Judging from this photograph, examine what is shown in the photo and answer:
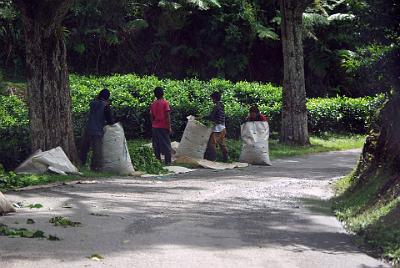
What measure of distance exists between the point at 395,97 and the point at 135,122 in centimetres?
1092

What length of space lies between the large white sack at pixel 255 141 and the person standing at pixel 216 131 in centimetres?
51

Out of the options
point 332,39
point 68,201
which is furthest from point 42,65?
point 332,39

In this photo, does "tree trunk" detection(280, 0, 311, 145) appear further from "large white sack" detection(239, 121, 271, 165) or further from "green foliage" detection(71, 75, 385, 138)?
"large white sack" detection(239, 121, 271, 165)

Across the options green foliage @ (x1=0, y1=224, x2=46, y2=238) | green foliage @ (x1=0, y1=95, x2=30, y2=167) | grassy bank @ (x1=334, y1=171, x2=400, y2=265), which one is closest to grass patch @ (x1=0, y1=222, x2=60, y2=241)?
green foliage @ (x1=0, y1=224, x2=46, y2=238)

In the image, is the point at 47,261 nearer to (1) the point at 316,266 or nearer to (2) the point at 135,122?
(1) the point at 316,266

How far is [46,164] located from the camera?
13.7m

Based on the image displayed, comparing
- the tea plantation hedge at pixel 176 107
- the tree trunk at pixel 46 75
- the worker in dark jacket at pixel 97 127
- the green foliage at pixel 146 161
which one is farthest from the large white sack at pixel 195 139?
the tree trunk at pixel 46 75

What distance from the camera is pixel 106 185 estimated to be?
1325cm

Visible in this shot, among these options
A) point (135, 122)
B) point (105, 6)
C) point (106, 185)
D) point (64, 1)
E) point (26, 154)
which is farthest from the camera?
point (105, 6)

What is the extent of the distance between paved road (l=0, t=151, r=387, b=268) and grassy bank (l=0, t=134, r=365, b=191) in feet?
1.72

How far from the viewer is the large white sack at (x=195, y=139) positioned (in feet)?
56.6

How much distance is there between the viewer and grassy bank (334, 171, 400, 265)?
26.3ft

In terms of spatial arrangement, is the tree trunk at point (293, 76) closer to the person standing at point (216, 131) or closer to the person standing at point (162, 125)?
the person standing at point (216, 131)

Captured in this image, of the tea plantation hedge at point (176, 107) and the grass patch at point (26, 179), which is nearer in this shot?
the grass patch at point (26, 179)
